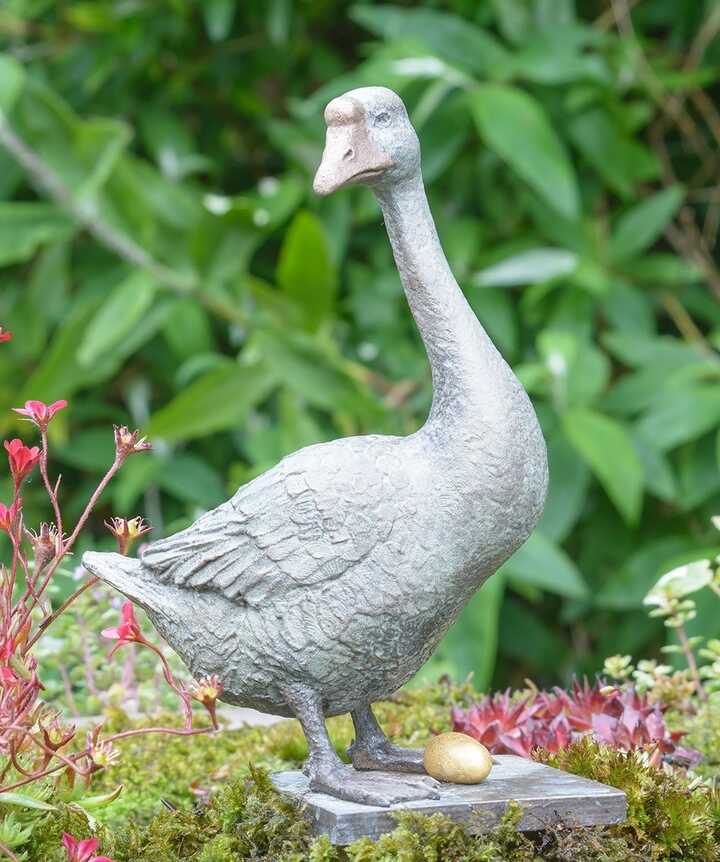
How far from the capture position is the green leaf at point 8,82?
4.10m

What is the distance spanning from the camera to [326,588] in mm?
1994

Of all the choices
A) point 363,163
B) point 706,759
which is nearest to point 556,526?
point 706,759

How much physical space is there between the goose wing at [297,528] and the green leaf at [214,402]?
1864 millimetres

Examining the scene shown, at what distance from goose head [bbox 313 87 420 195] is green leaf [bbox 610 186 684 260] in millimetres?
2558

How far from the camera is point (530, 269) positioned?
4.20 metres

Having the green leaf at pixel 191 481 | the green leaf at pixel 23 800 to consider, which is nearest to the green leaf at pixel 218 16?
the green leaf at pixel 191 481

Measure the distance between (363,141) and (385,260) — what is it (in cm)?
271

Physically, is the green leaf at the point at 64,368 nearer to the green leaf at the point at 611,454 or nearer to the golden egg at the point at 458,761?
the green leaf at the point at 611,454

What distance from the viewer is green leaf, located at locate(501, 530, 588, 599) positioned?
3.70 meters

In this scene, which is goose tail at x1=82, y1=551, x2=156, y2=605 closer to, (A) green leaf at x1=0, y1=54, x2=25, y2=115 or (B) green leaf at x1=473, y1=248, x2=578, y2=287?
(B) green leaf at x1=473, y1=248, x2=578, y2=287

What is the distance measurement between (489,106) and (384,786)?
2688 mm

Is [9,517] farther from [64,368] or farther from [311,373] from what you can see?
[64,368]

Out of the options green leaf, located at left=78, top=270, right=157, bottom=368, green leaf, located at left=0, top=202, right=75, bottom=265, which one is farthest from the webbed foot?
green leaf, located at left=0, top=202, right=75, bottom=265

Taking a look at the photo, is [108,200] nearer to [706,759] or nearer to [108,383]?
[108,383]
